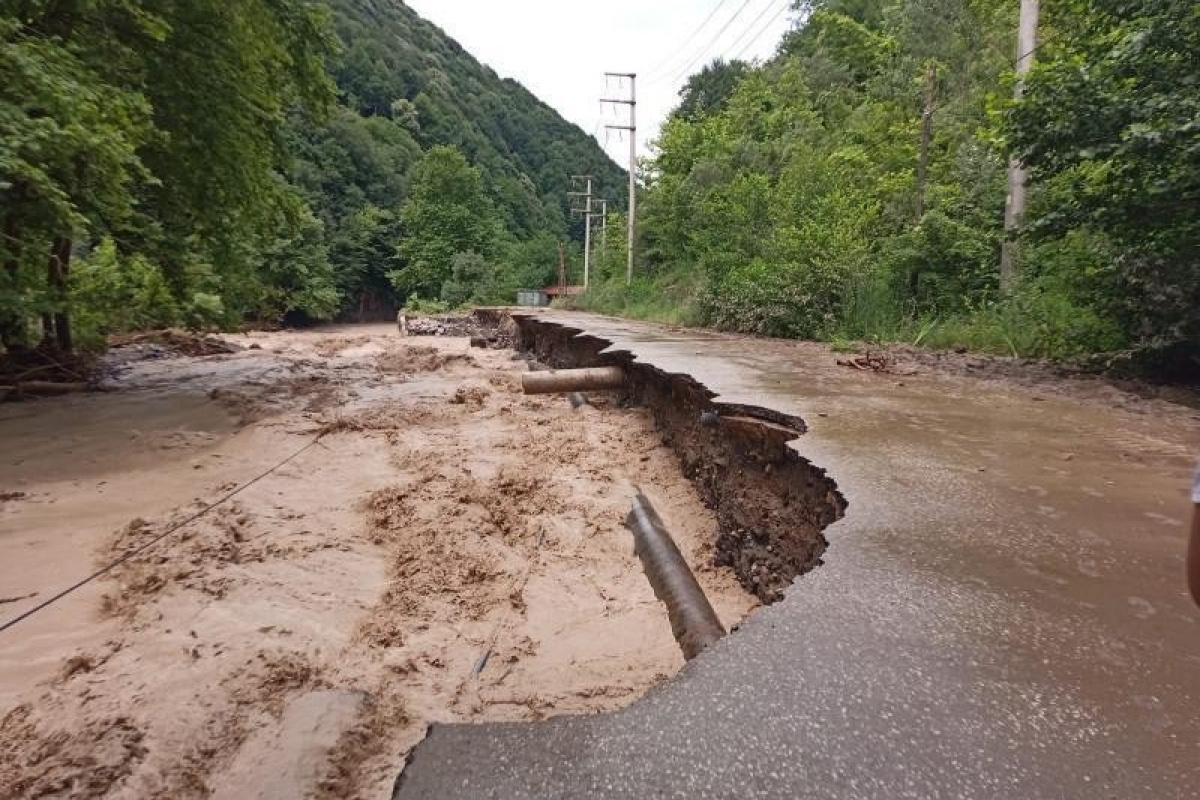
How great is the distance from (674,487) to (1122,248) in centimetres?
464

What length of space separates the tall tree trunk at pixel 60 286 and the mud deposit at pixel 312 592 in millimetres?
1450

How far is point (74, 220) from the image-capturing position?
18.0 feet

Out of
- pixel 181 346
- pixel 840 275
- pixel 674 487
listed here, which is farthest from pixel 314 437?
pixel 181 346

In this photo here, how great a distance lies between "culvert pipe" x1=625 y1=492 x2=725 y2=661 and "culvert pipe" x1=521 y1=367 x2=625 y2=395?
3.21 m

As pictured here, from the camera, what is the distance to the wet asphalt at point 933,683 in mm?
1285

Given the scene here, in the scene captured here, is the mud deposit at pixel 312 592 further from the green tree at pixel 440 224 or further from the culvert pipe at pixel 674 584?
the green tree at pixel 440 224

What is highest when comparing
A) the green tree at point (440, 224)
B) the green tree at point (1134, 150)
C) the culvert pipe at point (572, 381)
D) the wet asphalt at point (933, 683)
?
the green tree at point (440, 224)

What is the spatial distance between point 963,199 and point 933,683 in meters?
10.9

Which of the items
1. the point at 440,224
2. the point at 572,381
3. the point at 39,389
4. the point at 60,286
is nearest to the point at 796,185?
the point at 572,381

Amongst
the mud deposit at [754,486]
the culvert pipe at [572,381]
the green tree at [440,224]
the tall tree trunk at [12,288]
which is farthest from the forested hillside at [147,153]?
the green tree at [440,224]

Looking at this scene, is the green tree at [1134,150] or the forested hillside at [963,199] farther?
the forested hillside at [963,199]

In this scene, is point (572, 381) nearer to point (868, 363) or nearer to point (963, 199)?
point (868, 363)

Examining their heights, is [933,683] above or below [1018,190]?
below

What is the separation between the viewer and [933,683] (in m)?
1.56
